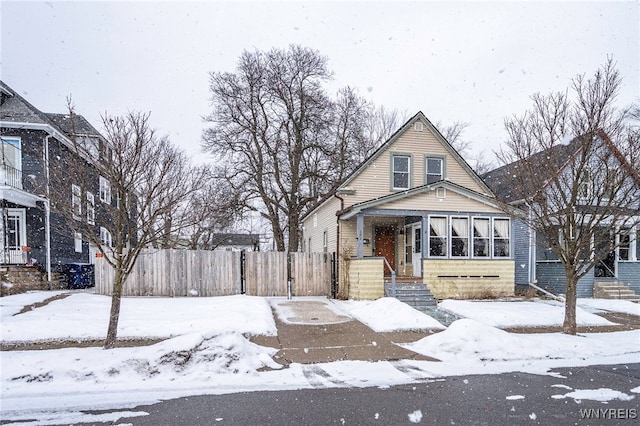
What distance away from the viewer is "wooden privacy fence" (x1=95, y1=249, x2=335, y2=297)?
13719 millimetres

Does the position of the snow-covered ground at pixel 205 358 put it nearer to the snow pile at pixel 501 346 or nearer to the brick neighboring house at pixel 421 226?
the snow pile at pixel 501 346

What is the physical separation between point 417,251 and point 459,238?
165cm

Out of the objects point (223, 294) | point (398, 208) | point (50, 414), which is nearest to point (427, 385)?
point (50, 414)

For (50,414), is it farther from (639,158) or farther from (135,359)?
(639,158)

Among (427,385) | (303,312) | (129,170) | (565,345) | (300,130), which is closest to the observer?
(427,385)

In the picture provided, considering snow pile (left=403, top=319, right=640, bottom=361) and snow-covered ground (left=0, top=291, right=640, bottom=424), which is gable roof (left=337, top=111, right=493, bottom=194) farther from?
snow pile (left=403, top=319, right=640, bottom=361)

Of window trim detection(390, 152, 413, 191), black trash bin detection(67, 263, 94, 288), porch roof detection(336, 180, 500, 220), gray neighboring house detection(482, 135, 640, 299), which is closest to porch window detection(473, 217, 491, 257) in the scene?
porch roof detection(336, 180, 500, 220)

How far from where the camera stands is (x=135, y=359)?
593 centimetres

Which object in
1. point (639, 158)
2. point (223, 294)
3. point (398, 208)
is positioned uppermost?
point (639, 158)

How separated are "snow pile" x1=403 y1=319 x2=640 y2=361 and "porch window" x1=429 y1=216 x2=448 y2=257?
20.2ft

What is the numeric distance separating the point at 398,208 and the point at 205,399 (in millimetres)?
10292

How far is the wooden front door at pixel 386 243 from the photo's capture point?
16.6m

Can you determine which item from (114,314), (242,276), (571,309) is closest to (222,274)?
(242,276)

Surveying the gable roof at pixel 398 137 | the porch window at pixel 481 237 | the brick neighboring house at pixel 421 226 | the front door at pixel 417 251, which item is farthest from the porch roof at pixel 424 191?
the gable roof at pixel 398 137
